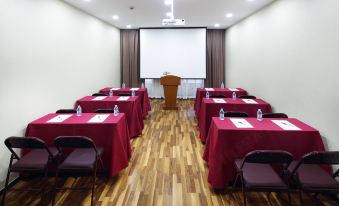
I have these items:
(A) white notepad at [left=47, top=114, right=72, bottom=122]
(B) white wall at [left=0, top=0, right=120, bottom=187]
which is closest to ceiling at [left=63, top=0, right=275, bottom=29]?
(B) white wall at [left=0, top=0, right=120, bottom=187]

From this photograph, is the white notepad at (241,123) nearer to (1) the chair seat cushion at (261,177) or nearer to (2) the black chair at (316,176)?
(1) the chair seat cushion at (261,177)

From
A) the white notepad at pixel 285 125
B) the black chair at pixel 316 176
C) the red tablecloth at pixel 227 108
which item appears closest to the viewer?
the black chair at pixel 316 176

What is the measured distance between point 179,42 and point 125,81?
106 inches

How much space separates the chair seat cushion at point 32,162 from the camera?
8.96 ft

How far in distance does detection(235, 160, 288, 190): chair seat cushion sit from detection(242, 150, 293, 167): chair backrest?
7.9 inches

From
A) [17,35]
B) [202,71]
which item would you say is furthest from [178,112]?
[17,35]

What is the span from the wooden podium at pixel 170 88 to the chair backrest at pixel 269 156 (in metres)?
5.54

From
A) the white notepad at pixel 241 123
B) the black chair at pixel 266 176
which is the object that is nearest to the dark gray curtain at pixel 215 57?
the white notepad at pixel 241 123

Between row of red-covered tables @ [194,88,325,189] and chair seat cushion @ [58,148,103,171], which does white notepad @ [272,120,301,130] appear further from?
chair seat cushion @ [58,148,103,171]

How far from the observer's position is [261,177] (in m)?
2.45

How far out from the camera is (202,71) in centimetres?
952

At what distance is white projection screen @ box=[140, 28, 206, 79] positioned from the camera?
9.35m

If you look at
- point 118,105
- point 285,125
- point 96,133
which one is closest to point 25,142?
point 96,133

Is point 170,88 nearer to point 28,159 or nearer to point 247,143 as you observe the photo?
point 247,143
